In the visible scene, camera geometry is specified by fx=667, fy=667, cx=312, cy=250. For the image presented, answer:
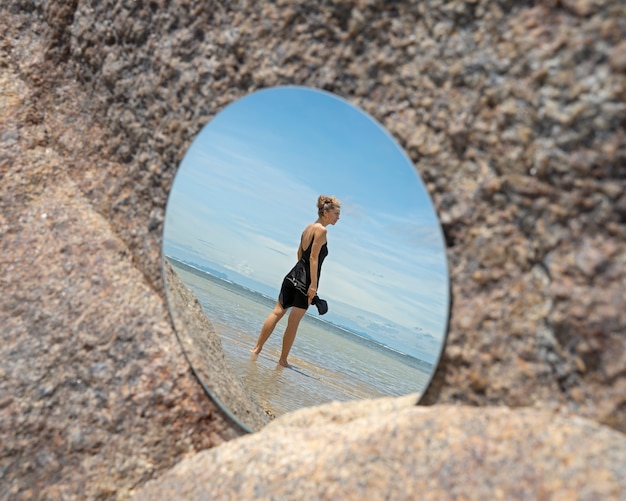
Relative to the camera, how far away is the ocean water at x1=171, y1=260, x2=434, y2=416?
190 inches

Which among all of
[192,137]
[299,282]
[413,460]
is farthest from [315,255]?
[413,460]

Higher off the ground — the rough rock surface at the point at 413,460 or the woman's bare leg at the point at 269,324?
the rough rock surface at the point at 413,460

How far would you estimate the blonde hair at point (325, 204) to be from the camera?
3490mm

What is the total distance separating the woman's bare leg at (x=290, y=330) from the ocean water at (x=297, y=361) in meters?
0.07

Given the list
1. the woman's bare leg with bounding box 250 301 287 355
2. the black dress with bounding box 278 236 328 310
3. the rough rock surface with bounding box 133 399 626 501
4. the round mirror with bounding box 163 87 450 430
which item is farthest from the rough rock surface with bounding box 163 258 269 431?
the woman's bare leg with bounding box 250 301 287 355

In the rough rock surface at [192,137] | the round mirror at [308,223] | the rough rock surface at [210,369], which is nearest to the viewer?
the rough rock surface at [192,137]

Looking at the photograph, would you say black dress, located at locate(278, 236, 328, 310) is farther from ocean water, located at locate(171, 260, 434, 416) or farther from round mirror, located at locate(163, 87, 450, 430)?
round mirror, located at locate(163, 87, 450, 430)

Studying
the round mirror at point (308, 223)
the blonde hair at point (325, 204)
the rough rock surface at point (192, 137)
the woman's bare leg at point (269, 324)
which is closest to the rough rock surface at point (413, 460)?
the rough rock surface at point (192, 137)

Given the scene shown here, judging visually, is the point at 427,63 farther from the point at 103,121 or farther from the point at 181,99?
the point at 103,121

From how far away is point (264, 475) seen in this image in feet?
6.92

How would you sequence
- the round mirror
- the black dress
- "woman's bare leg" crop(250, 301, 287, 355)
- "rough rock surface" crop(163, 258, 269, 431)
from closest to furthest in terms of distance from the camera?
the round mirror → "rough rock surface" crop(163, 258, 269, 431) → the black dress → "woman's bare leg" crop(250, 301, 287, 355)

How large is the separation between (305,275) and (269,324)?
2.72 feet

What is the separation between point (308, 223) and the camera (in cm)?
366

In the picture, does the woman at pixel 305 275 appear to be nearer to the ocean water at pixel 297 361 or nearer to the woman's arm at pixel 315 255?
the woman's arm at pixel 315 255
